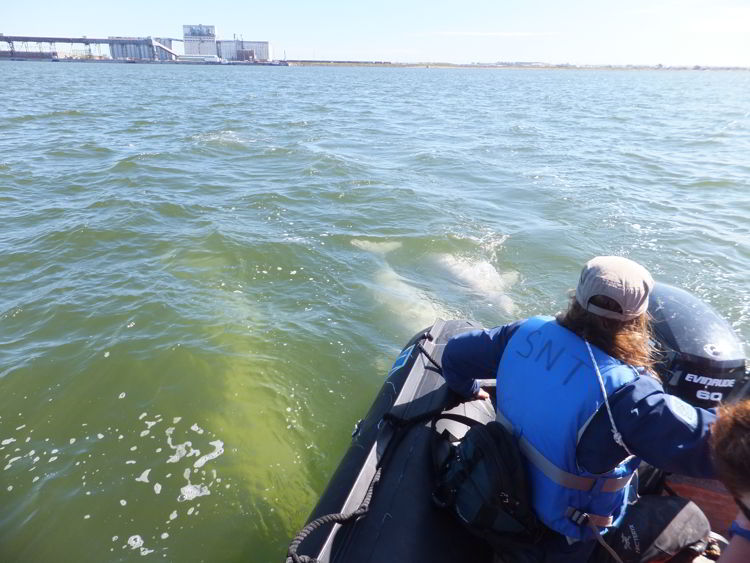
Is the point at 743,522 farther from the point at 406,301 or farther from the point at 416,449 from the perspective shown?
the point at 406,301

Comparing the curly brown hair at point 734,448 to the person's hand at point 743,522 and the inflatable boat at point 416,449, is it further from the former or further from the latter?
the inflatable boat at point 416,449

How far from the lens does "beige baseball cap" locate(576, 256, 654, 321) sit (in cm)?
184

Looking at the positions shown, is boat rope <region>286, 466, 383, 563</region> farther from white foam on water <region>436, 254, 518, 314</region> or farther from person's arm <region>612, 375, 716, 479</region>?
white foam on water <region>436, 254, 518, 314</region>

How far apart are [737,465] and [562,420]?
55cm

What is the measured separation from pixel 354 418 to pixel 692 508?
296 centimetres

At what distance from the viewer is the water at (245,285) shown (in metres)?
3.74

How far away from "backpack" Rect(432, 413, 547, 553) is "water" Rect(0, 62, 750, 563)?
189 centimetres

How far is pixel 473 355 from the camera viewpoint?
2527 millimetres

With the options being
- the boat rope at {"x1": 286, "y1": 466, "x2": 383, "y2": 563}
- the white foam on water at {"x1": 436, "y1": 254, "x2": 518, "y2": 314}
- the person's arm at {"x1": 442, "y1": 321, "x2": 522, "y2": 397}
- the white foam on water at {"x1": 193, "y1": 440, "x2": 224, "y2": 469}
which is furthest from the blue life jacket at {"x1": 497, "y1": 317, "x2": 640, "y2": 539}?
the white foam on water at {"x1": 436, "y1": 254, "x2": 518, "y2": 314}

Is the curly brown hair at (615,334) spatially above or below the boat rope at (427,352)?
above

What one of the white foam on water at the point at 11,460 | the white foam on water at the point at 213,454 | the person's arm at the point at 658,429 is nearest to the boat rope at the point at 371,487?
the person's arm at the point at 658,429

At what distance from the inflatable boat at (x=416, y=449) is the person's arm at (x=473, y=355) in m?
0.31

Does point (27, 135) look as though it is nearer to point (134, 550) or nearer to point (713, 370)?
point (134, 550)

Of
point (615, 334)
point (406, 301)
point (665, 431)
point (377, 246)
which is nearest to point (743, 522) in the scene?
point (665, 431)
